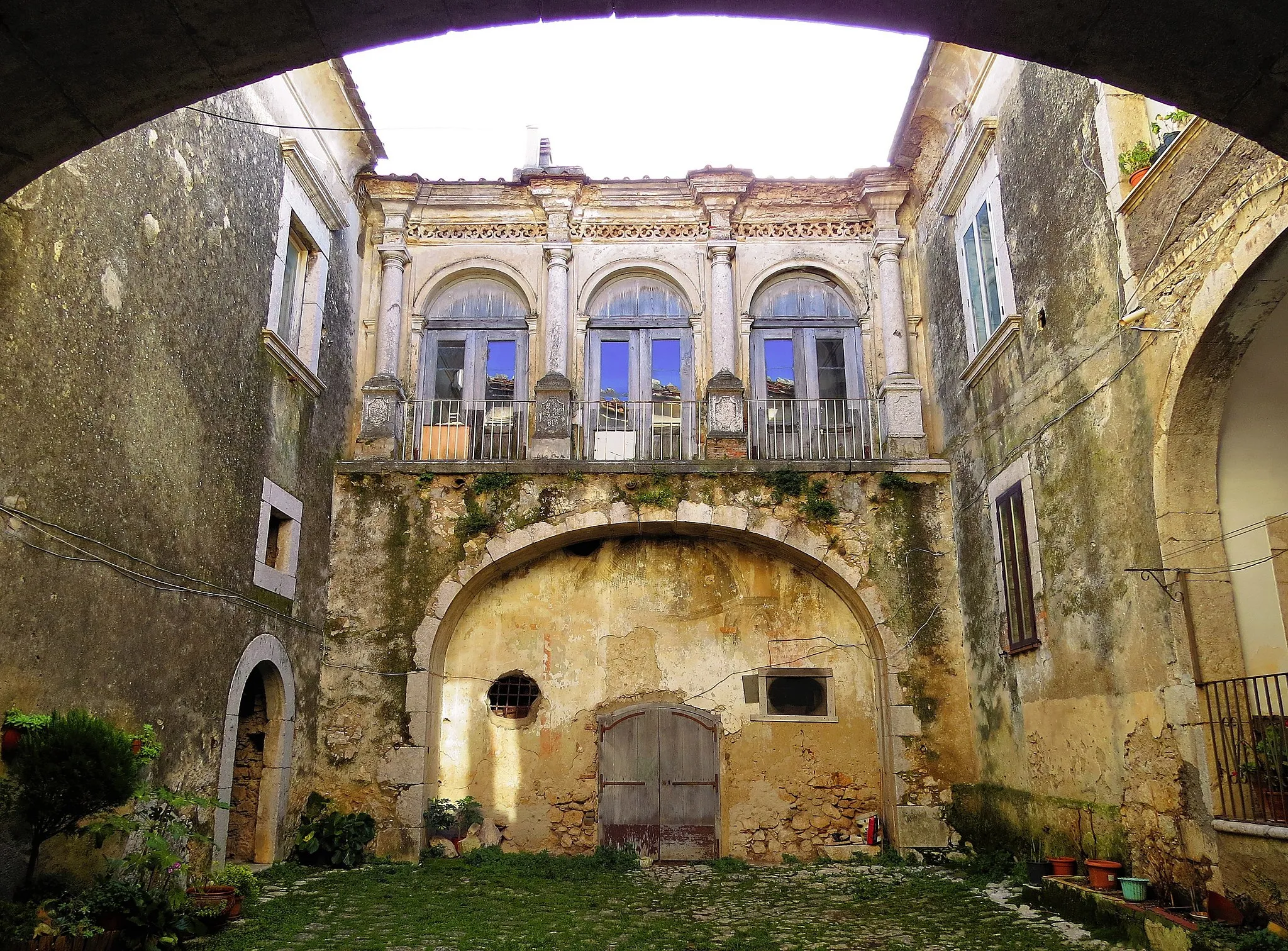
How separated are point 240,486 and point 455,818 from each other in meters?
4.18

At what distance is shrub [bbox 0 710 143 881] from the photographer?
16.5ft

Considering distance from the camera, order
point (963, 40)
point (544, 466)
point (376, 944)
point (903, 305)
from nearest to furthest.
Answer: point (963, 40) < point (376, 944) < point (544, 466) < point (903, 305)

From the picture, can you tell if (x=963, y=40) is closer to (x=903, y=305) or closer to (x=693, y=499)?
(x=693, y=499)

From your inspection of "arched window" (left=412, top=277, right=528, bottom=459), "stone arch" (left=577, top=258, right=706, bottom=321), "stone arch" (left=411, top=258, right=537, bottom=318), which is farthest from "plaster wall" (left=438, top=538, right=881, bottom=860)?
"stone arch" (left=411, top=258, right=537, bottom=318)

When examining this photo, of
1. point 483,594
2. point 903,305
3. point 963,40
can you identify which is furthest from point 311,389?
point 963,40

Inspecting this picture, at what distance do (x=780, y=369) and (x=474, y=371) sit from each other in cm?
364

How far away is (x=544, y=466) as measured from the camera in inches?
419

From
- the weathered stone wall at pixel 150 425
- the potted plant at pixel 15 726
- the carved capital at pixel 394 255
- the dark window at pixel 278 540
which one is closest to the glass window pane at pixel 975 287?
the carved capital at pixel 394 255

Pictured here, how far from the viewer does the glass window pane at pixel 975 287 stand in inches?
381

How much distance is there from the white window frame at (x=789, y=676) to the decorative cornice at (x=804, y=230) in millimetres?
5136

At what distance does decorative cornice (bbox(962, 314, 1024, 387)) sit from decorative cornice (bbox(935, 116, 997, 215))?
177 cm

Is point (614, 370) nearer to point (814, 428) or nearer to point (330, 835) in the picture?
point (814, 428)

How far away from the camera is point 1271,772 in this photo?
220 inches

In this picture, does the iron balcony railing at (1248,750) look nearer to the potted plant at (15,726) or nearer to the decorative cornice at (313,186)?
the potted plant at (15,726)
